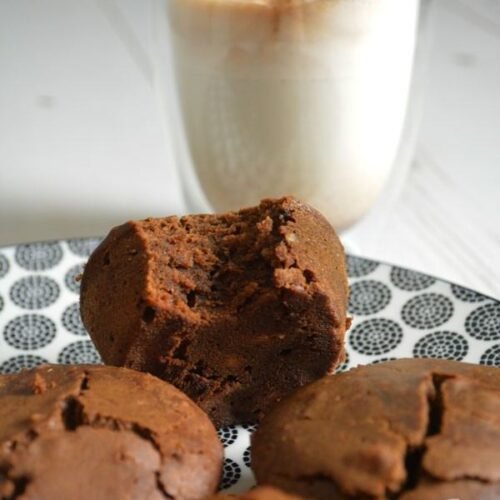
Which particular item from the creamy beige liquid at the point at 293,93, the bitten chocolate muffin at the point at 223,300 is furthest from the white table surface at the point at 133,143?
the bitten chocolate muffin at the point at 223,300

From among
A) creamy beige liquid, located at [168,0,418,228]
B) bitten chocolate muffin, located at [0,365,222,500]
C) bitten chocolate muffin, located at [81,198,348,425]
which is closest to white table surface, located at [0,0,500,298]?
creamy beige liquid, located at [168,0,418,228]

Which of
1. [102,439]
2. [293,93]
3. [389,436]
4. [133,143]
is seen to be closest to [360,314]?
[293,93]

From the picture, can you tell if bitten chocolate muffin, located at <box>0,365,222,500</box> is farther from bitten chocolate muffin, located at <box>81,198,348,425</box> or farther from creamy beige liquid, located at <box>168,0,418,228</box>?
creamy beige liquid, located at <box>168,0,418,228</box>

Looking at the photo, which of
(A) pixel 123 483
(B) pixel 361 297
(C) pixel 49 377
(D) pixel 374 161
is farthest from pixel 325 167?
(A) pixel 123 483

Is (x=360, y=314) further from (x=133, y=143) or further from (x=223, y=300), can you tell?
(x=133, y=143)

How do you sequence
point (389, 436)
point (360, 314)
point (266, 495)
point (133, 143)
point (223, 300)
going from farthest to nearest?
point (133, 143) < point (360, 314) < point (223, 300) < point (389, 436) < point (266, 495)

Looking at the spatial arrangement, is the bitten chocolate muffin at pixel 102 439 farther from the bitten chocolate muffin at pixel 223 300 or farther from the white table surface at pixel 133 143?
the white table surface at pixel 133 143

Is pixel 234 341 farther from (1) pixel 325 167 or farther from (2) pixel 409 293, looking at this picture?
(1) pixel 325 167
